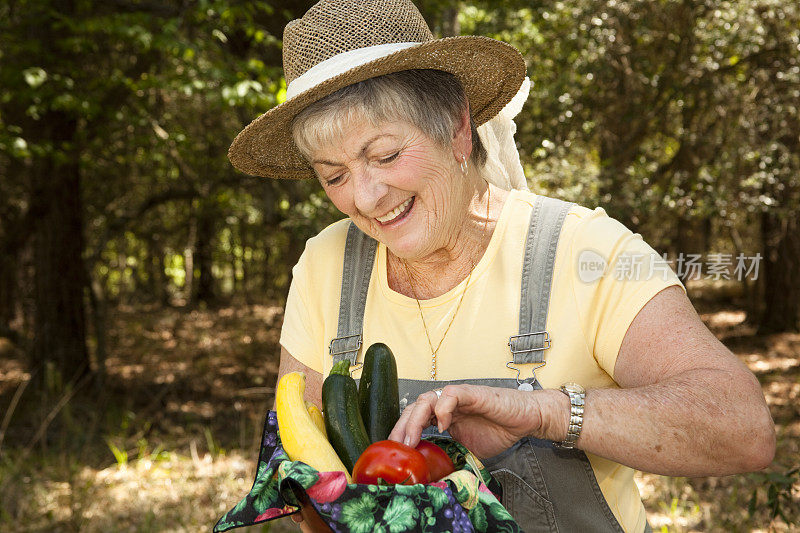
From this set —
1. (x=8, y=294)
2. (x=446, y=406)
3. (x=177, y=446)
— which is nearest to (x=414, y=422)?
(x=446, y=406)

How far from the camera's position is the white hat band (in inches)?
76.4

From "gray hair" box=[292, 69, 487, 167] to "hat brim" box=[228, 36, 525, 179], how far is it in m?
0.03

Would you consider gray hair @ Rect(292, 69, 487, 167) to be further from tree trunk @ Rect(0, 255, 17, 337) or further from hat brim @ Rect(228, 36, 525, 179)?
tree trunk @ Rect(0, 255, 17, 337)

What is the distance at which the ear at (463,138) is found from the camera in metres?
2.11

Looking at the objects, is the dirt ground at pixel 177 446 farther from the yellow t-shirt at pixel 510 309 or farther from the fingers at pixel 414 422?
the fingers at pixel 414 422

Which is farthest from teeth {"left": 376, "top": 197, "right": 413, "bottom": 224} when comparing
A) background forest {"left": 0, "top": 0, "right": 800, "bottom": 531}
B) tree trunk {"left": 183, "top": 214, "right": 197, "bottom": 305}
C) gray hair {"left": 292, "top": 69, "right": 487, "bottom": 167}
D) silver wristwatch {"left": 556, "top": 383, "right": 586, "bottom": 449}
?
tree trunk {"left": 183, "top": 214, "right": 197, "bottom": 305}

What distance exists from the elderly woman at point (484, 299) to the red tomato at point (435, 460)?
66 mm

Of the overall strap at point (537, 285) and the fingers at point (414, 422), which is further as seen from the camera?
the overall strap at point (537, 285)

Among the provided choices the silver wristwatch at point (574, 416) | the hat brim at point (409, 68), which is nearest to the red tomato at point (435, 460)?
the silver wristwatch at point (574, 416)

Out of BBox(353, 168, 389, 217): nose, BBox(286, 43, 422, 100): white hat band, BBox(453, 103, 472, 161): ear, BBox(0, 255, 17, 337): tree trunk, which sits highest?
BBox(286, 43, 422, 100): white hat band

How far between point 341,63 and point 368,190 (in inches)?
13.9

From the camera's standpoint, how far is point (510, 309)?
1.98 metres

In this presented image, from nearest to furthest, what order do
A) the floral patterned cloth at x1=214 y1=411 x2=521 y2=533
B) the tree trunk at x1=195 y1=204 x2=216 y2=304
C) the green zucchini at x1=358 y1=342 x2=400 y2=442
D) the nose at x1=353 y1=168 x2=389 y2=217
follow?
1. the floral patterned cloth at x1=214 y1=411 x2=521 y2=533
2. the green zucchini at x1=358 y1=342 x2=400 y2=442
3. the nose at x1=353 y1=168 x2=389 y2=217
4. the tree trunk at x1=195 y1=204 x2=216 y2=304

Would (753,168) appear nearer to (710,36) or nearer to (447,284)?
(710,36)
